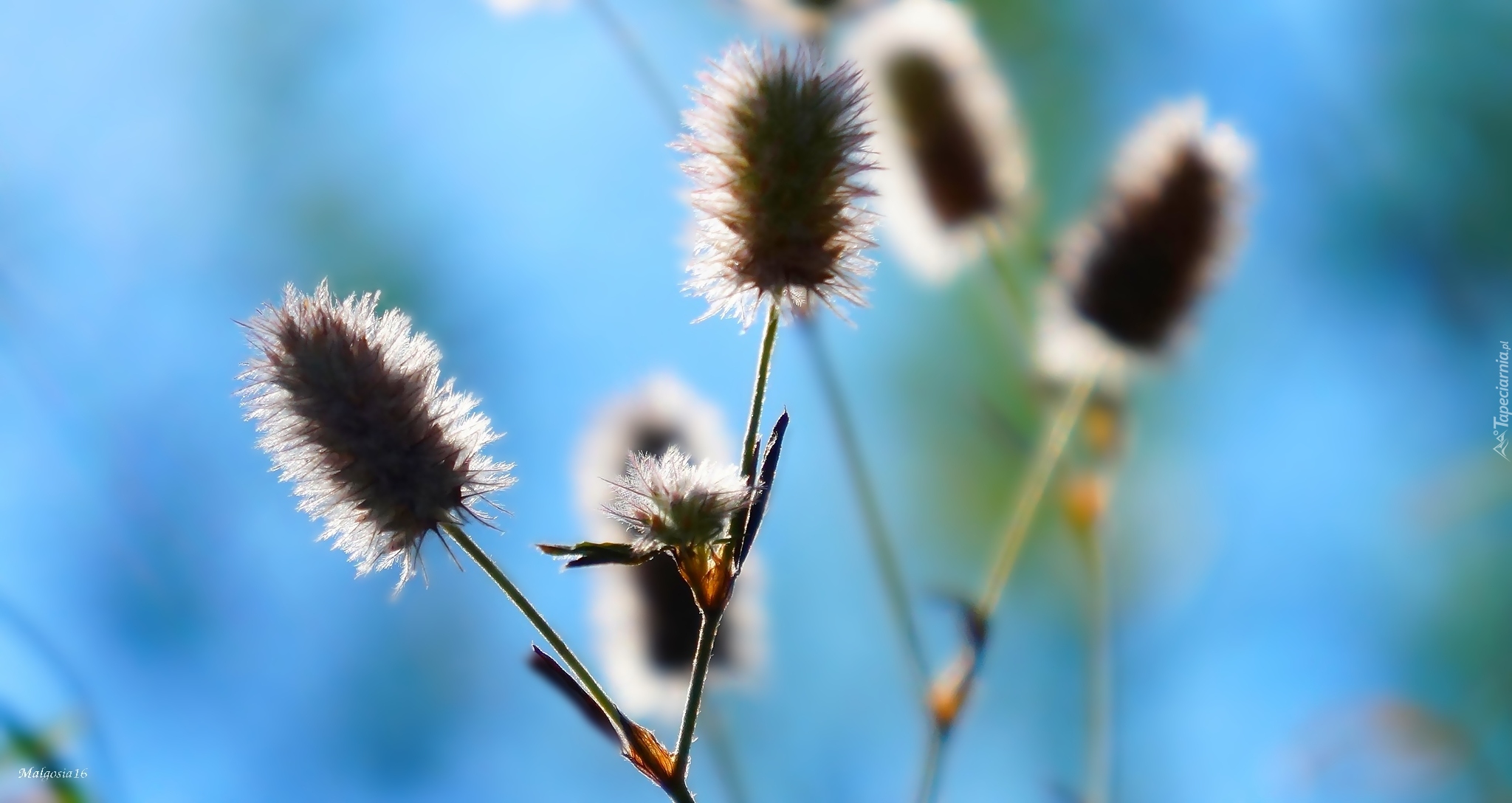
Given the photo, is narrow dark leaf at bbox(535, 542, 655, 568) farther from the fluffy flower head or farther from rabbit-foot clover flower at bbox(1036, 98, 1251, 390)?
rabbit-foot clover flower at bbox(1036, 98, 1251, 390)

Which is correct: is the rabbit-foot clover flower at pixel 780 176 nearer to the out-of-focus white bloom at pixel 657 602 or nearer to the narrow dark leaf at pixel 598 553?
the narrow dark leaf at pixel 598 553

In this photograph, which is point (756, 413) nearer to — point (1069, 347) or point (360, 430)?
point (360, 430)

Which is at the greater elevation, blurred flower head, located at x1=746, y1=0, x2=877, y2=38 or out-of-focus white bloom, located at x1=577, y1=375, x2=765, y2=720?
blurred flower head, located at x1=746, y1=0, x2=877, y2=38

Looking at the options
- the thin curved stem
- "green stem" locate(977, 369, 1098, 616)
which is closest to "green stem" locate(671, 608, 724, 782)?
the thin curved stem

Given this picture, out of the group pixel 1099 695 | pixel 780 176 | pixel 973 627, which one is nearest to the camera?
pixel 780 176

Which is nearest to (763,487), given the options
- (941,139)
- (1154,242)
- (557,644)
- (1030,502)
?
(557,644)

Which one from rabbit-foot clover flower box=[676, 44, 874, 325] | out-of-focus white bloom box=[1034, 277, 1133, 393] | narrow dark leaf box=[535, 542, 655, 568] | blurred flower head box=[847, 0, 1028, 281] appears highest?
blurred flower head box=[847, 0, 1028, 281]
